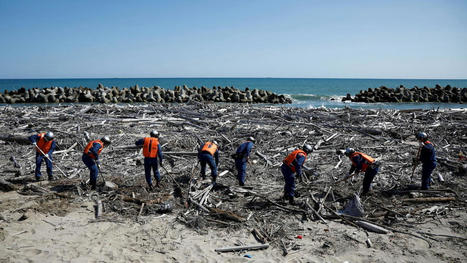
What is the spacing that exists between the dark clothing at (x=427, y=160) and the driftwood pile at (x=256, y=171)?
0.34 metres

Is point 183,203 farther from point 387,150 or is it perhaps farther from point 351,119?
point 351,119

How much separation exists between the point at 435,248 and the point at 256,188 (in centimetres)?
454

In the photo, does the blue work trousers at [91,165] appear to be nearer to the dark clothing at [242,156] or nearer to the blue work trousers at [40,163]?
the blue work trousers at [40,163]

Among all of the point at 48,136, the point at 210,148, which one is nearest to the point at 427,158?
the point at 210,148

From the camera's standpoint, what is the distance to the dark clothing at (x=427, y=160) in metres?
8.41

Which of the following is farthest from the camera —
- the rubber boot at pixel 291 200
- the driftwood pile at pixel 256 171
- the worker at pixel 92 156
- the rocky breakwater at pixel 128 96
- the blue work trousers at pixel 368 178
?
the rocky breakwater at pixel 128 96

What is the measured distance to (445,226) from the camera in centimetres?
687

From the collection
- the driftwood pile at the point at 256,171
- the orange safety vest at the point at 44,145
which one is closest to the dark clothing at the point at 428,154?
the driftwood pile at the point at 256,171

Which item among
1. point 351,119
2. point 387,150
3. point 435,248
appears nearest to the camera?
point 435,248

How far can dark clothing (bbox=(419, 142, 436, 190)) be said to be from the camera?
8.41 meters

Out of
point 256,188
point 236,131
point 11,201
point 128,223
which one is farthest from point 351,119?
point 11,201

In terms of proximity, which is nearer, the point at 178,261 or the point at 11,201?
the point at 178,261

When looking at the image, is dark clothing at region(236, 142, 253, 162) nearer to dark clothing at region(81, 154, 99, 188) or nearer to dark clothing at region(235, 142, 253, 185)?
dark clothing at region(235, 142, 253, 185)

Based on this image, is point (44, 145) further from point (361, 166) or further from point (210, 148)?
point (361, 166)
